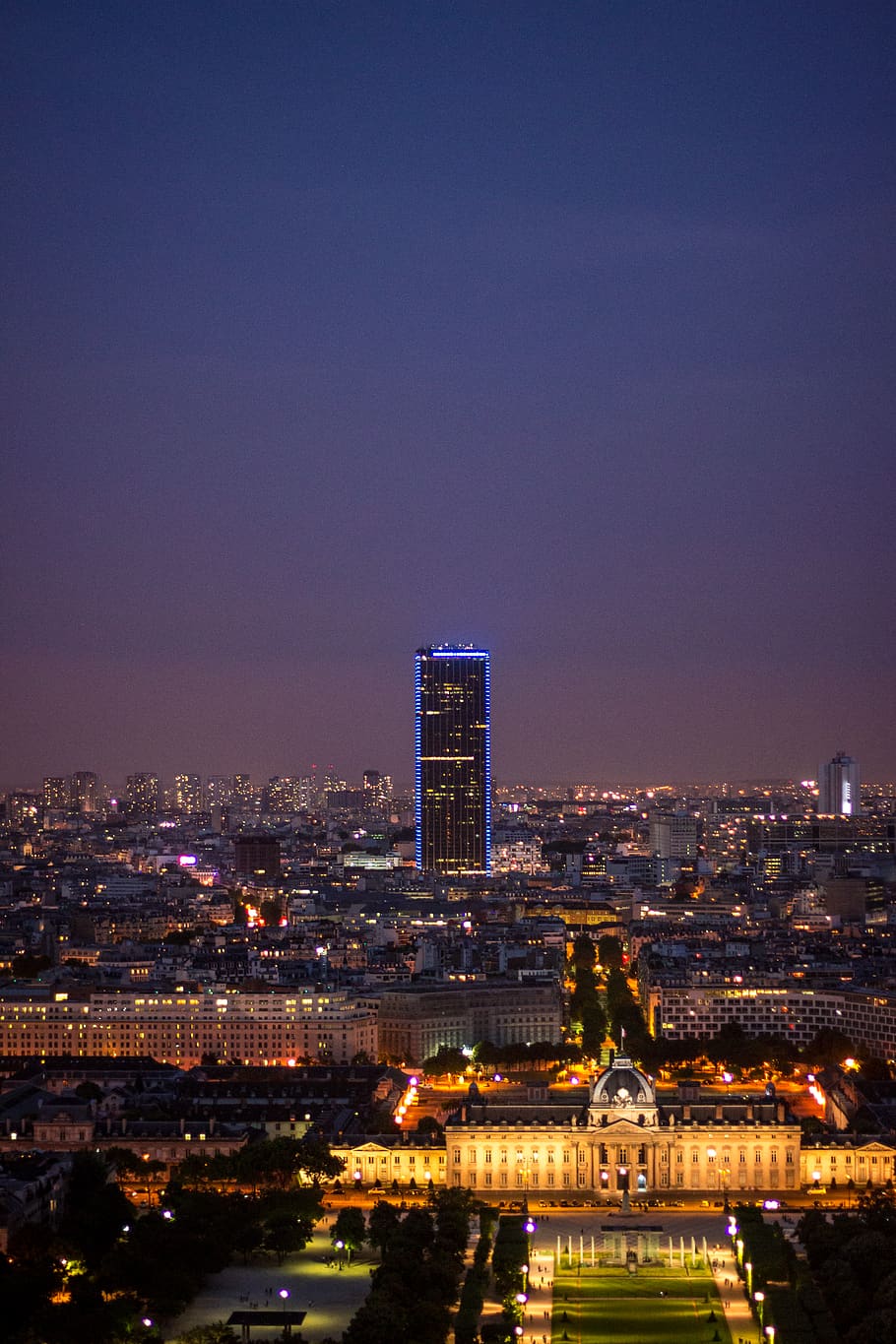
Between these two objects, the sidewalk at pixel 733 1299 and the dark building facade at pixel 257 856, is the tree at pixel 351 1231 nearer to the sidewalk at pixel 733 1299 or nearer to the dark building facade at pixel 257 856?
the sidewalk at pixel 733 1299

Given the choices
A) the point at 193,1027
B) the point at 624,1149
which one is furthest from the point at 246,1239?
the point at 193,1027

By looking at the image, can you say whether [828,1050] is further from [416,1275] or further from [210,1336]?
[210,1336]

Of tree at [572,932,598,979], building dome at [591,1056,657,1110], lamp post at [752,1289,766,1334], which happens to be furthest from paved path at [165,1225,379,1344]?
tree at [572,932,598,979]

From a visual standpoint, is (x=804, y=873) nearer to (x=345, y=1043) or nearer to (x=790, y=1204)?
(x=345, y=1043)

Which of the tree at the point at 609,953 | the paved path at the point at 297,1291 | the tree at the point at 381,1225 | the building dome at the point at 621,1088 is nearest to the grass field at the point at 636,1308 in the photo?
the tree at the point at 381,1225

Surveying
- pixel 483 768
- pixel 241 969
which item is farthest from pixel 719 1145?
pixel 483 768
